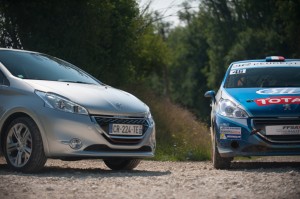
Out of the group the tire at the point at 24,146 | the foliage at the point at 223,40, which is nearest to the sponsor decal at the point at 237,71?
the tire at the point at 24,146

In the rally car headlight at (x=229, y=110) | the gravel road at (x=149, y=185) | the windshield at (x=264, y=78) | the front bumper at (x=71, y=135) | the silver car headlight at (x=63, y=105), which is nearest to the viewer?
the gravel road at (x=149, y=185)

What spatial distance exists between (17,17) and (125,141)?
25.5ft

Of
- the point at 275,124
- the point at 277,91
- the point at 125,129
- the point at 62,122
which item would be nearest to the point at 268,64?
the point at 277,91

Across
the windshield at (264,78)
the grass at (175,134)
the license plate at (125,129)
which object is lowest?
the grass at (175,134)

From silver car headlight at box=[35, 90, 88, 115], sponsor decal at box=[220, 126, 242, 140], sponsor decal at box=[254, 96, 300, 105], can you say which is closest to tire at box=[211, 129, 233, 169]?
sponsor decal at box=[220, 126, 242, 140]

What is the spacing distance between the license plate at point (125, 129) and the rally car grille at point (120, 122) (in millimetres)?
39

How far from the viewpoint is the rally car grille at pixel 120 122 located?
29.1 feet

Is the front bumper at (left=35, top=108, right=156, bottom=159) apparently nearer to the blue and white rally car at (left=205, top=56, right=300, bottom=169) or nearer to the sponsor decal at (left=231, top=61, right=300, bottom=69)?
the blue and white rally car at (left=205, top=56, right=300, bottom=169)

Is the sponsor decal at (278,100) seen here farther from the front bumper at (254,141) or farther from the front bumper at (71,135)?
the front bumper at (71,135)

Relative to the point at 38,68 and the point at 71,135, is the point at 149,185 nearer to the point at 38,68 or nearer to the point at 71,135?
the point at 71,135

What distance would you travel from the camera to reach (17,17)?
16.0 m

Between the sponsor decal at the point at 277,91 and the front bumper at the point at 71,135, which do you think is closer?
the front bumper at the point at 71,135

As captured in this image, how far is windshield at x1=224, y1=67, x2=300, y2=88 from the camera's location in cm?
1087

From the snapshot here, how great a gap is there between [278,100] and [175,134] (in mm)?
8259
